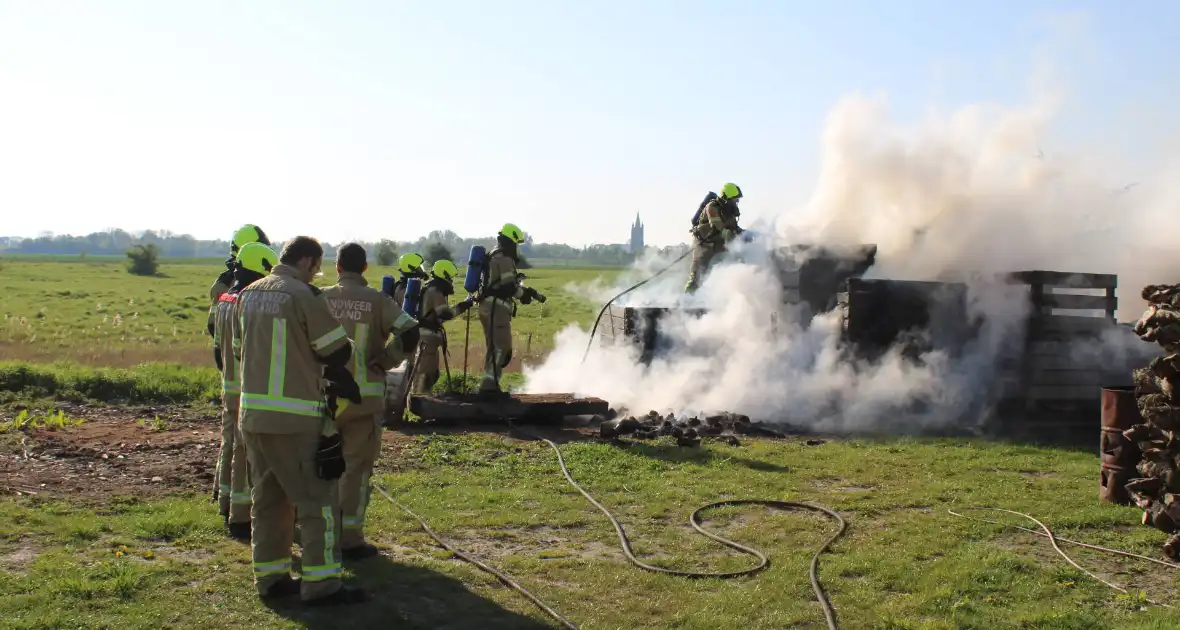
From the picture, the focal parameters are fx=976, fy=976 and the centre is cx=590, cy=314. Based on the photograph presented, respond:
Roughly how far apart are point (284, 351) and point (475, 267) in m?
7.32

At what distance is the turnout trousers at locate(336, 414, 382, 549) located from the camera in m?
6.51

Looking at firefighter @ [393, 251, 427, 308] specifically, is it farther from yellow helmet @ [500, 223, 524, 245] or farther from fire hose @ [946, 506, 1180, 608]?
fire hose @ [946, 506, 1180, 608]

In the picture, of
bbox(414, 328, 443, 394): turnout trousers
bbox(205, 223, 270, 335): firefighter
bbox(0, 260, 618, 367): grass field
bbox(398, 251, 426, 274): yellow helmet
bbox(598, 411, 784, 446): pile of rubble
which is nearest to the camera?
bbox(205, 223, 270, 335): firefighter

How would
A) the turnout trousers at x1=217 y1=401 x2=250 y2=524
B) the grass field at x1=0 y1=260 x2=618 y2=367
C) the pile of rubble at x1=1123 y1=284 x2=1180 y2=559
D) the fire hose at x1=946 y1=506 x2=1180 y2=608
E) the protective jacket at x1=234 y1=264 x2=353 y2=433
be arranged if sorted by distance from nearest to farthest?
the protective jacket at x1=234 y1=264 x2=353 y2=433 → the fire hose at x1=946 y1=506 x2=1180 y2=608 → the pile of rubble at x1=1123 y1=284 x2=1180 y2=559 → the turnout trousers at x1=217 y1=401 x2=250 y2=524 → the grass field at x1=0 y1=260 x2=618 y2=367

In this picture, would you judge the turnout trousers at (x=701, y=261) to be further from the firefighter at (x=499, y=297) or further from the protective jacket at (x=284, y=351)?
the protective jacket at (x=284, y=351)

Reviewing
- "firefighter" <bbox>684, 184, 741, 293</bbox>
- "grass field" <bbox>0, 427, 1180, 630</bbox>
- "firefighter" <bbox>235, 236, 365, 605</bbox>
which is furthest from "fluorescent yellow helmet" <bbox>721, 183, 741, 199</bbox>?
"firefighter" <bbox>235, 236, 365, 605</bbox>

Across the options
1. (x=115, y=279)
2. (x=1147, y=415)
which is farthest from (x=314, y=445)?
(x=115, y=279)

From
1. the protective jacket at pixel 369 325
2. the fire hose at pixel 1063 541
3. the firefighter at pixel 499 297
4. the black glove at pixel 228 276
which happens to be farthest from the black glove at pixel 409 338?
the firefighter at pixel 499 297

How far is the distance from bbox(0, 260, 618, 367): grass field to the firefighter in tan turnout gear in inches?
154

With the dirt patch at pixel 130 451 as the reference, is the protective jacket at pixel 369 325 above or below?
above

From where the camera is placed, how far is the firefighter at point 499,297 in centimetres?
1271

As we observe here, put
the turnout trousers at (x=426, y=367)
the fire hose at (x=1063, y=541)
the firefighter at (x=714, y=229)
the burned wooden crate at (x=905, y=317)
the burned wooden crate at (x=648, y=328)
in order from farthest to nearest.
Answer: the firefighter at (x=714, y=229) → the burned wooden crate at (x=648, y=328) → the turnout trousers at (x=426, y=367) → the burned wooden crate at (x=905, y=317) → the fire hose at (x=1063, y=541)

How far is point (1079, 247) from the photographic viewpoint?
50.6 ft

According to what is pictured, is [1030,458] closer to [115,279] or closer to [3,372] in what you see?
[3,372]
